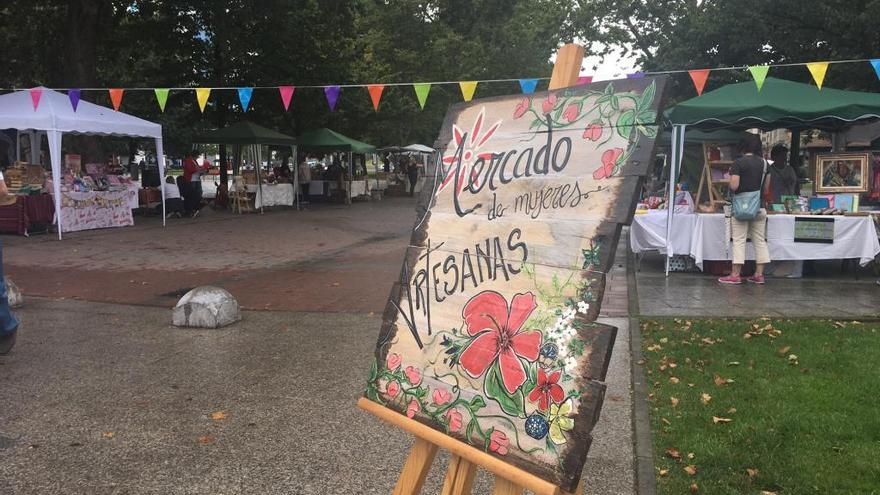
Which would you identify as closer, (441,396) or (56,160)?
(441,396)

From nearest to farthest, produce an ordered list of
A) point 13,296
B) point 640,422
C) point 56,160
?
1. point 640,422
2. point 13,296
3. point 56,160

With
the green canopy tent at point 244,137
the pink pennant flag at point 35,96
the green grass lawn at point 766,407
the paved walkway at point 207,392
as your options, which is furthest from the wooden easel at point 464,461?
the green canopy tent at point 244,137

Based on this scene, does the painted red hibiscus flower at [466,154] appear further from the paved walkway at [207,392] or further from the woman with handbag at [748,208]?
the woman with handbag at [748,208]

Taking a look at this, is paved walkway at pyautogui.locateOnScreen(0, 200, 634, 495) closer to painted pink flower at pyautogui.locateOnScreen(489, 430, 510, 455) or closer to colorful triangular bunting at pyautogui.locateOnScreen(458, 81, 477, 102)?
painted pink flower at pyautogui.locateOnScreen(489, 430, 510, 455)

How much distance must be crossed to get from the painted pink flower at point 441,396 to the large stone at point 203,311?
484 cm

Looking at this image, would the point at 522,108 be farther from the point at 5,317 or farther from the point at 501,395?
the point at 5,317

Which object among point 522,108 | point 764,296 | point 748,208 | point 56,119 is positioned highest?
point 56,119

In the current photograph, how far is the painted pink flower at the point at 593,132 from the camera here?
214cm

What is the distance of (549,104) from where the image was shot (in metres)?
2.34

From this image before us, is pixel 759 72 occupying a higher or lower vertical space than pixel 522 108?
higher

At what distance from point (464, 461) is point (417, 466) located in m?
0.22

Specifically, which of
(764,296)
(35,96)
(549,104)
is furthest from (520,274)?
(35,96)

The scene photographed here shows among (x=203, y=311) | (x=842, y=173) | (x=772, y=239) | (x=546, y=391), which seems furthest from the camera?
(x=842, y=173)

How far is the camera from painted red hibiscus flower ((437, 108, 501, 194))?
2492 mm
